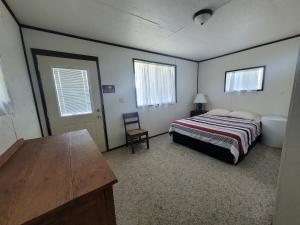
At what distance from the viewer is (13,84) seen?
1.45 metres

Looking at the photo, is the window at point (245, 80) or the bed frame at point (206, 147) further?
the window at point (245, 80)

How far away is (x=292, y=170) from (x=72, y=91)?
306 cm

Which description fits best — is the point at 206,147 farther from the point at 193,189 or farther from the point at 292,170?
the point at 292,170

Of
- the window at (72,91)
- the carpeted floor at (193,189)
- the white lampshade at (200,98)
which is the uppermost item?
the window at (72,91)

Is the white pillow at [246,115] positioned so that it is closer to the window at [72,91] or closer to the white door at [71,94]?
the white door at [71,94]

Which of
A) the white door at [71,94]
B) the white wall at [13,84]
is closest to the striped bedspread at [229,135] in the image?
the white door at [71,94]

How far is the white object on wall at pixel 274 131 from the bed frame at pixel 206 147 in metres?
0.52

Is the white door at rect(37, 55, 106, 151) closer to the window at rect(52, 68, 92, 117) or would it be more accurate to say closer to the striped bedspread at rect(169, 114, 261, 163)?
the window at rect(52, 68, 92, 117)

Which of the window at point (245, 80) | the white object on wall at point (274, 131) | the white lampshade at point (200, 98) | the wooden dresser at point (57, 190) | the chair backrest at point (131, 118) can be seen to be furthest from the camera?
the white lampshade at point (200, 98)

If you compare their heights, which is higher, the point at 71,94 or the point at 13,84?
the point at 13,84

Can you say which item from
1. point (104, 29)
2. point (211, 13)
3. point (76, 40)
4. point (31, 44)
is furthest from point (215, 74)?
point (31, 44)

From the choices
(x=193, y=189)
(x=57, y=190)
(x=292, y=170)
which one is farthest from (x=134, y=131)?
(x=292, y=170)

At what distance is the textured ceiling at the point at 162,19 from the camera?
1.62m

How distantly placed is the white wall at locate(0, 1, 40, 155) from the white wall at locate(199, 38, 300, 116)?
473 centimetres
